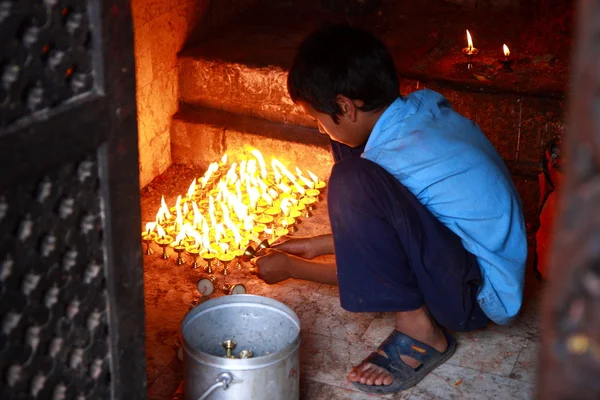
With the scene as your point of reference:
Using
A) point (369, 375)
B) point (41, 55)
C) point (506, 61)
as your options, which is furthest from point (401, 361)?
point (506, 61)

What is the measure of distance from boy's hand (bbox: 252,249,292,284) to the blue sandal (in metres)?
0.62

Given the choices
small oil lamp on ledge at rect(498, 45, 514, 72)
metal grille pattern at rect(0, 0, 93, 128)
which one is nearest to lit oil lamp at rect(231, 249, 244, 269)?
small oil lamp on ledge at rect(498, 45, 514, 72)

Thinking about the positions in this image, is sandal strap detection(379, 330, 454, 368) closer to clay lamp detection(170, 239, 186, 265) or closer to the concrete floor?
the concrete floor

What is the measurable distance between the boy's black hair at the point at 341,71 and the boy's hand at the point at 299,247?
2.59ft

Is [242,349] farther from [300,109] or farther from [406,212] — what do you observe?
[300,109]

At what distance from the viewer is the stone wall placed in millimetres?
5207

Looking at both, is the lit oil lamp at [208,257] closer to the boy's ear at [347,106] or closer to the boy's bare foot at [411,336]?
the boy's bare foot at [411,336]

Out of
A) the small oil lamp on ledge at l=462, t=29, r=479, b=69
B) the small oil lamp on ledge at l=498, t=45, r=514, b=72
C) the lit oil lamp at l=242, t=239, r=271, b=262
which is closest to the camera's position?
the lit oil lamp at l=242, t=239, r=271, b=262

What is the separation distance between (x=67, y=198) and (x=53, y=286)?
226 millimetres

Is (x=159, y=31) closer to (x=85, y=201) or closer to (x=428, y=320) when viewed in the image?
(x=428, y=320)

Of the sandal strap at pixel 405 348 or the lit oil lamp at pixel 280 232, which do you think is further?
the lit oil lamp at pixel 280 232

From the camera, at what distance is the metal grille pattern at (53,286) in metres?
1.95

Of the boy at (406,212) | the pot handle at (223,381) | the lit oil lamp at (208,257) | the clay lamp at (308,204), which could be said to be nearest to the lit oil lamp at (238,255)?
the lit oil lamp at (208,257)

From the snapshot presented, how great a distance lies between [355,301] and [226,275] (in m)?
1.22
